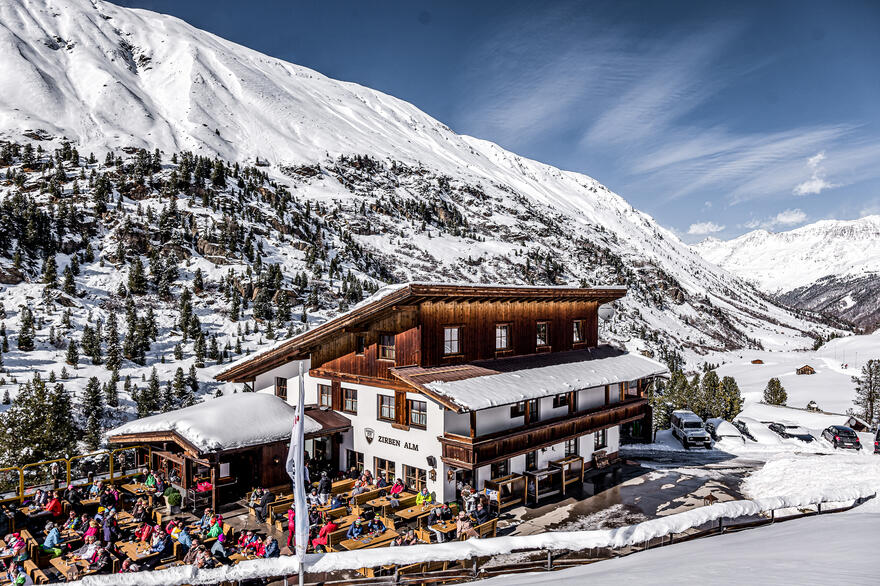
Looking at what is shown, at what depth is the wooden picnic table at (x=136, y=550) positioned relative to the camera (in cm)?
1596

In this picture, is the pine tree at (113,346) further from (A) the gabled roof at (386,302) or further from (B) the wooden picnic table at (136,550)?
(B) the wooden picnic table at (136,550)

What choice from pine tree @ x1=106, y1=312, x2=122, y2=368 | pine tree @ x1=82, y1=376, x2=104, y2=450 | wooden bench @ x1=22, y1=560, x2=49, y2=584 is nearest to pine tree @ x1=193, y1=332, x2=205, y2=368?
pine tree @ x1=106, y1=312, x2=122, y2=368

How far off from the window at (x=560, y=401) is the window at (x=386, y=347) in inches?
342

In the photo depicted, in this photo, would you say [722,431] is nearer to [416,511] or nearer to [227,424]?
[416,511]

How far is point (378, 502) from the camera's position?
70.1 feet

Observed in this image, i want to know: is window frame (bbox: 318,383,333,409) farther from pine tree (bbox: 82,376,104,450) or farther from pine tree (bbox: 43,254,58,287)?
pine tree (bbox: 43,254,58,287)

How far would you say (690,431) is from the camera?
38969 millimetres

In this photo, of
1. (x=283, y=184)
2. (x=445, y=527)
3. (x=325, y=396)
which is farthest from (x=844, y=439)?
(x=283, y=184)

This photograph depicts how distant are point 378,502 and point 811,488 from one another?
2072 cm

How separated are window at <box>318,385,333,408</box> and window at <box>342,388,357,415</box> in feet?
3.19

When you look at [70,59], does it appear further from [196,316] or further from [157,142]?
[196,316]

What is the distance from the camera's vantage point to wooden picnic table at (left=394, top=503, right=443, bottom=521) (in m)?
20.5

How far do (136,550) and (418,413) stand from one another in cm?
1135

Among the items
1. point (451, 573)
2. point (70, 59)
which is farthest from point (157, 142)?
point (451, 573)
